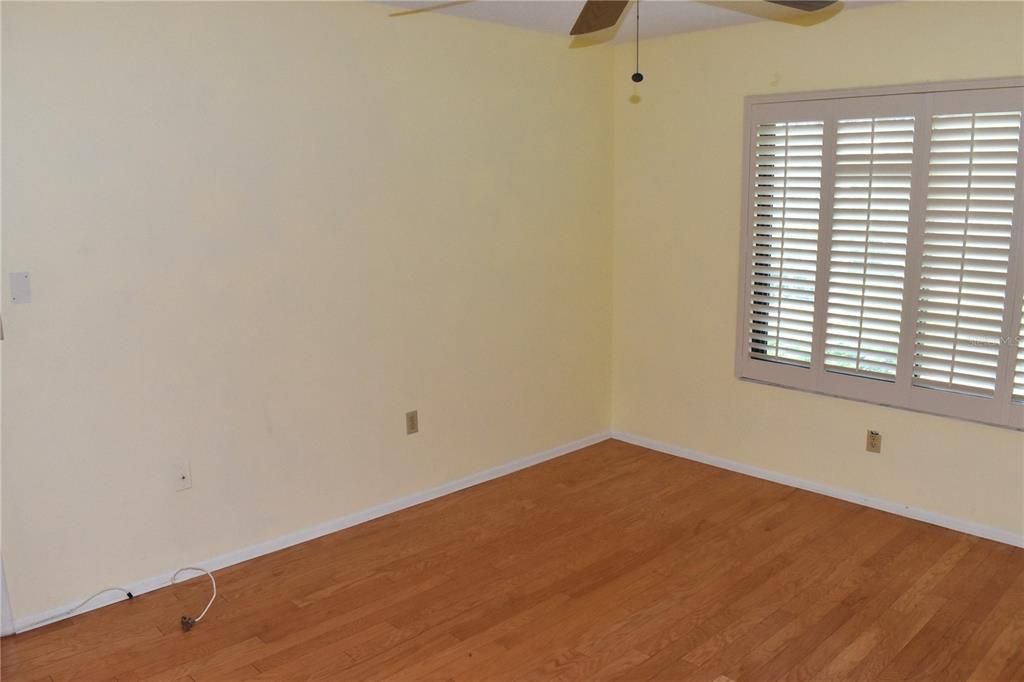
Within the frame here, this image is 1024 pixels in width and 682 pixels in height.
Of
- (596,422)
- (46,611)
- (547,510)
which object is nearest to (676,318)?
(596,422)

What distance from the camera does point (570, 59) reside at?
4301 mm

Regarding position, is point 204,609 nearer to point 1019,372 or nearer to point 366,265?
point 366,265

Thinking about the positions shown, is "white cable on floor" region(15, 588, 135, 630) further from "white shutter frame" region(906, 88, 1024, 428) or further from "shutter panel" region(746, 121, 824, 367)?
"white shutter frame" region(906, 88, 1024, 428)

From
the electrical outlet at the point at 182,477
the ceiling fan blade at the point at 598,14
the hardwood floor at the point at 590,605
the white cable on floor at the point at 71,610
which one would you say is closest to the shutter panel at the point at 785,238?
the hardwood floor at the point at 590,605

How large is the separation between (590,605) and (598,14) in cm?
205

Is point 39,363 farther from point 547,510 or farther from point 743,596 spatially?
point 743,596

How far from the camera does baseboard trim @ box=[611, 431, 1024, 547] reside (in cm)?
352

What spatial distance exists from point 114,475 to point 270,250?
103 centimetres

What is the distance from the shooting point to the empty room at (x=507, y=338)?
9.10 ft

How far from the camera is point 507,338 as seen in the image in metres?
4.26

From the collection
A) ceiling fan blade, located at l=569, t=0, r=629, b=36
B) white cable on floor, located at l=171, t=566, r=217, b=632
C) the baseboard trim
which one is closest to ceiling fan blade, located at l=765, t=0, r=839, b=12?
ceiling fan blade, located at l=569, t=0, r=629, b=36

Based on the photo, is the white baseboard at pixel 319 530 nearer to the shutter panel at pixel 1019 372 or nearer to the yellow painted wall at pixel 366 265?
the yellow painted wall at pixel 366 265

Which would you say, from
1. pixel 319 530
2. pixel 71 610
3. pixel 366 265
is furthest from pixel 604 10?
pixel 71 610

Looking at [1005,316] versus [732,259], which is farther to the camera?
[732,259]
